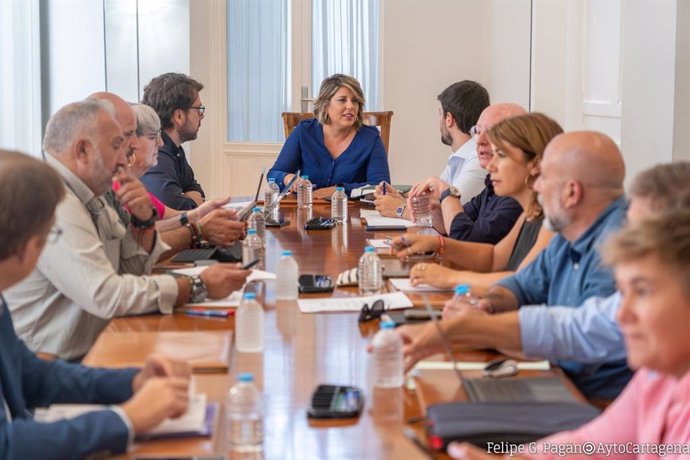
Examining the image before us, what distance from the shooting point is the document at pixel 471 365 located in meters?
2.23

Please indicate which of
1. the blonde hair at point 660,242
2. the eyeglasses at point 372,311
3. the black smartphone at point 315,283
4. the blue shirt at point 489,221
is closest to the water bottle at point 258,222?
the blue shirt at point 489,221

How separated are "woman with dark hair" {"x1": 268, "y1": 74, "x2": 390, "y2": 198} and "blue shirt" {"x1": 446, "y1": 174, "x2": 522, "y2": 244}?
76.1 inches

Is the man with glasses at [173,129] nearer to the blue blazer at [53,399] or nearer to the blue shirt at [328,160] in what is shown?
the blue shirt at [328,160]

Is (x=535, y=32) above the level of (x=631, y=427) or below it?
above

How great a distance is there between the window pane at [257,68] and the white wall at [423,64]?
0.84 metres

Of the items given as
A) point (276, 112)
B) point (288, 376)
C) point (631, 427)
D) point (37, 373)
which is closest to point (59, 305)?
point (37, 373)

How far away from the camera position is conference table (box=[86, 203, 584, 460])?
5.73 ft

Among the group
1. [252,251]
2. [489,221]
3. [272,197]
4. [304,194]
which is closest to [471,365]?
[252,251]

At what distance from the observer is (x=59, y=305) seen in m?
2.79

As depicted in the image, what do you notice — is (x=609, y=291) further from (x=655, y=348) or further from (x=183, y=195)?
(x=183, y=195)

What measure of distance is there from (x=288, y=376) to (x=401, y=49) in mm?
6387

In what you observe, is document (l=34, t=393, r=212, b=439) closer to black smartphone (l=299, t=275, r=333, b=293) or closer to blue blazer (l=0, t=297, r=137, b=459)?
blue blazer (l=0, t=297, r=137, b=459)

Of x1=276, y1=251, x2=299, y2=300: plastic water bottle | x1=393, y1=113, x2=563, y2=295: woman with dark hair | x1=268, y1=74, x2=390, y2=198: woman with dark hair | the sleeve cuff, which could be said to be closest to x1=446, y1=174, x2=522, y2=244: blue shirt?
x1=393, y1=113, x2=563, y2=295: woman with dark hair

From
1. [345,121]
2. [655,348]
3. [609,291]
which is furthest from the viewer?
[345,121]
